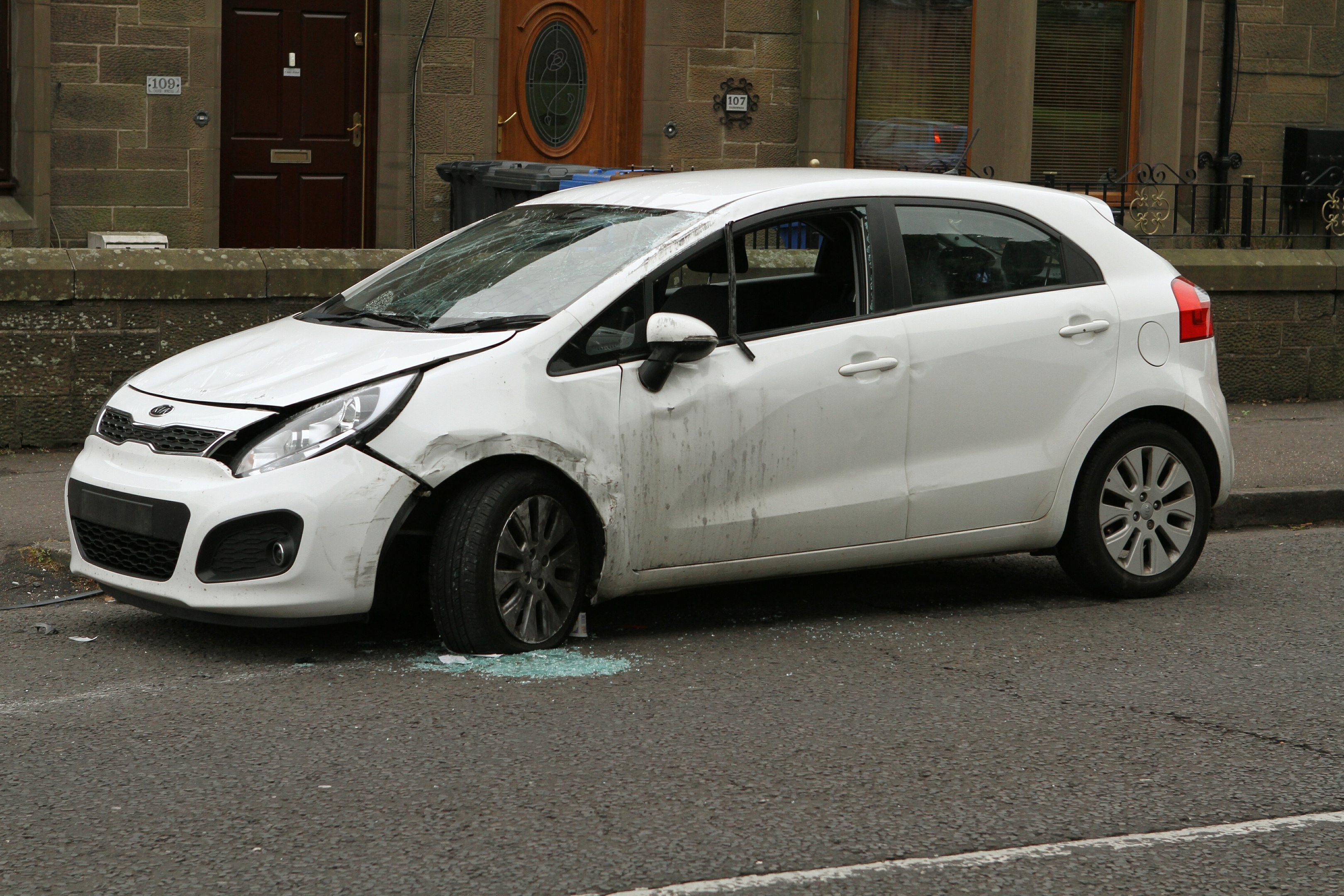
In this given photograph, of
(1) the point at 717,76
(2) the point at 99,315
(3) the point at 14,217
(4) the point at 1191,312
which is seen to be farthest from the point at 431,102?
(4) the point at 1191,312

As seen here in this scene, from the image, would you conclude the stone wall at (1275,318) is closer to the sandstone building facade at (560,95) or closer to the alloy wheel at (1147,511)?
the sandstone building facade at (560,95)

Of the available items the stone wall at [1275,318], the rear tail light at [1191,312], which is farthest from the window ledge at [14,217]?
the rear tail light at [1191,312]

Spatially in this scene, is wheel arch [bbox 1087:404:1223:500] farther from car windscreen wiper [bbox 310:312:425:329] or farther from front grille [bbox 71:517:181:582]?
front grille [bbox 71:517:181:582]

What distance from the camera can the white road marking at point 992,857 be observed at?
3.84 m

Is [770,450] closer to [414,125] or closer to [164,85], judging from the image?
[414,125]

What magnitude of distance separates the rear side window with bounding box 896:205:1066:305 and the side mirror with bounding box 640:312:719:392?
1.01m

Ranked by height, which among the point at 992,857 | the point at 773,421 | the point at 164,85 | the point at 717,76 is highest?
the point at 717,76

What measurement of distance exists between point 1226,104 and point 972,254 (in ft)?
36.0

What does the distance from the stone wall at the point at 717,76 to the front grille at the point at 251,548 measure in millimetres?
10152

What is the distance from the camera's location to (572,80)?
49.8ft

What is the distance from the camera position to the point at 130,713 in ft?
16.8

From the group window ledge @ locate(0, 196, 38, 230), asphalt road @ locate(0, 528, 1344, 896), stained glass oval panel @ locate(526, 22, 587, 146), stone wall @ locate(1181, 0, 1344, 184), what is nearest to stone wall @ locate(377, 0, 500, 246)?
stained glass oval panel @ locate(526, 22, 587, 146)

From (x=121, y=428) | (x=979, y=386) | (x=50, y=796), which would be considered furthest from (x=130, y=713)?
(x=979, y=386)

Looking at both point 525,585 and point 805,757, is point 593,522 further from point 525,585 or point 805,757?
point 805,757
